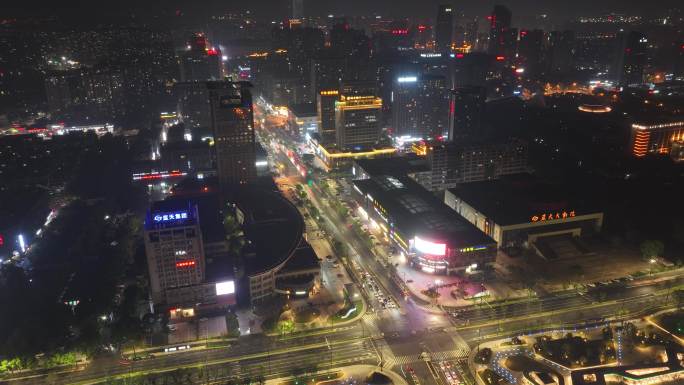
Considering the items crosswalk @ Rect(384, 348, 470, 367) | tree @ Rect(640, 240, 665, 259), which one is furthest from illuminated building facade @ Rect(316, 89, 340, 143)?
crosswalk @ Rect(384, 348, 470, 367)

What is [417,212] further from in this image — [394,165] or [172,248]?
[172,248]

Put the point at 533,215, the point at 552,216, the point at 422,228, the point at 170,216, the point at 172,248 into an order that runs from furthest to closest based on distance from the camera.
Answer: the point at 552,216, the point at 533,215, the point at 422,228, the point at 172,248, the point at 170,216

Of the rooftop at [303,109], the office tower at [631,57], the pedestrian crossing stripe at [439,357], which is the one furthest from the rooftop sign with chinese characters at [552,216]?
the office tower at [631,57]

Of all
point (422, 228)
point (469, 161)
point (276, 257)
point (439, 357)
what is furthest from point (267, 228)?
point (469, 161)

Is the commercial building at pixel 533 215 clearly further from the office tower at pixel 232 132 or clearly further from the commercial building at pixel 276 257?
the office tower at pixel 232 132

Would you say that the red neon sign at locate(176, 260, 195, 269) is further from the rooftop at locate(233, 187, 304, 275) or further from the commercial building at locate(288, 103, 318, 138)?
the commercial building at locate(288, 103, 318, 138)
